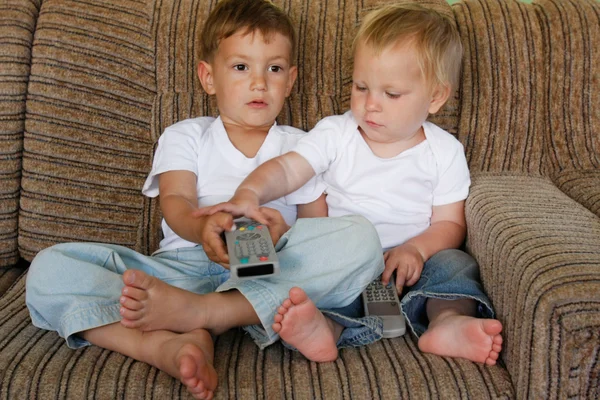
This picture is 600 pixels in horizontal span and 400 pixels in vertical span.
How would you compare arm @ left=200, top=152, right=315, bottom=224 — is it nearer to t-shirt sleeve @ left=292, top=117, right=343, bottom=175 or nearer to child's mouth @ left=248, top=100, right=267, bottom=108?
t-shirt sleeve @ left=292, top=117, right=343, bottom=175

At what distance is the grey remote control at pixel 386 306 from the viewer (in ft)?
3.88

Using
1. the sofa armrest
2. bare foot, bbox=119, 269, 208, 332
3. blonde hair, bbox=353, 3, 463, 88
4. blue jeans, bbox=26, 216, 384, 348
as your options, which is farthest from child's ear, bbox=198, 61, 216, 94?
the sofa armrest

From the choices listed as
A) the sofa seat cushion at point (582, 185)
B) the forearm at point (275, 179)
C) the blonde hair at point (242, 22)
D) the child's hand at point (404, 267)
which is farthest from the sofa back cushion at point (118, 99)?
the child's hand at point (404, 267)

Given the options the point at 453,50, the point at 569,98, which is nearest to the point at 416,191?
the point at 453,50

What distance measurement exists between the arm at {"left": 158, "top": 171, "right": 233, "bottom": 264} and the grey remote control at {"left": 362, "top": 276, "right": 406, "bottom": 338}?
12.3 inches

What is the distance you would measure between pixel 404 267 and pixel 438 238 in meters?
0.14

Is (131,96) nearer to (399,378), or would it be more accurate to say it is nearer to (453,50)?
(453,50)

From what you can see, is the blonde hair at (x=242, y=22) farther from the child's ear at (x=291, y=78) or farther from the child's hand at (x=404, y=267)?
the child's hand at (x=404, y=267)

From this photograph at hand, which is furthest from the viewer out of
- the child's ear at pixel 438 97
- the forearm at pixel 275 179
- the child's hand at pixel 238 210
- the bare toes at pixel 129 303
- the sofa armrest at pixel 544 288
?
the child's ear at pixel 438 97

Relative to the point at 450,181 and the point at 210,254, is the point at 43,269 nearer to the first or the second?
the point at 210,254

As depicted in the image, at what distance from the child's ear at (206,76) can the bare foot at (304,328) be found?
0.65 metres

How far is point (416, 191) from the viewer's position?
1449 mm

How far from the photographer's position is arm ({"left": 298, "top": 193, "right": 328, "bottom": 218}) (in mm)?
1486

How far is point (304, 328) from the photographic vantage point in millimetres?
1062
